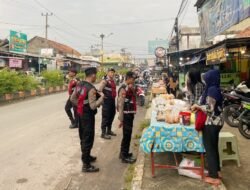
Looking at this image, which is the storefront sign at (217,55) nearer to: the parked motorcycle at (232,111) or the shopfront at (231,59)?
the shopfront at (231,59)

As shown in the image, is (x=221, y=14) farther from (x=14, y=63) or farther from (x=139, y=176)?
(x=14, y=63)

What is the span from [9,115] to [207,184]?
10.7 metres

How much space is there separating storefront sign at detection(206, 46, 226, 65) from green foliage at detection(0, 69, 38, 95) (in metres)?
12.6

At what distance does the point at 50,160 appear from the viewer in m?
6.84

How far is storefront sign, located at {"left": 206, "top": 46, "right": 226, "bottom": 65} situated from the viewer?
9491 mm

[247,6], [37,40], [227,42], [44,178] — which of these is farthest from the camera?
[37,40]

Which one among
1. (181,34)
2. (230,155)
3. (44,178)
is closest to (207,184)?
(230,155)

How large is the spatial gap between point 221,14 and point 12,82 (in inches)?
565

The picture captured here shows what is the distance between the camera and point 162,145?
5168 mm

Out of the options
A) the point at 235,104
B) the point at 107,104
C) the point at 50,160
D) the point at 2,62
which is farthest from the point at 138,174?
the point at 2,62

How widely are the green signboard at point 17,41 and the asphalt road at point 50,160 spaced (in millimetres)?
19994

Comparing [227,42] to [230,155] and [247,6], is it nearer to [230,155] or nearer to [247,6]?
[247,6]

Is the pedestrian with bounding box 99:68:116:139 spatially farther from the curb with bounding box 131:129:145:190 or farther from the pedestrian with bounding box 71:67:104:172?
the pedestrian with bounding box 71:67:104:172

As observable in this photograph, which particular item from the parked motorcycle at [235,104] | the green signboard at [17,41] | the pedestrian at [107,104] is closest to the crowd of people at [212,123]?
the pedestrian at [107,104]
